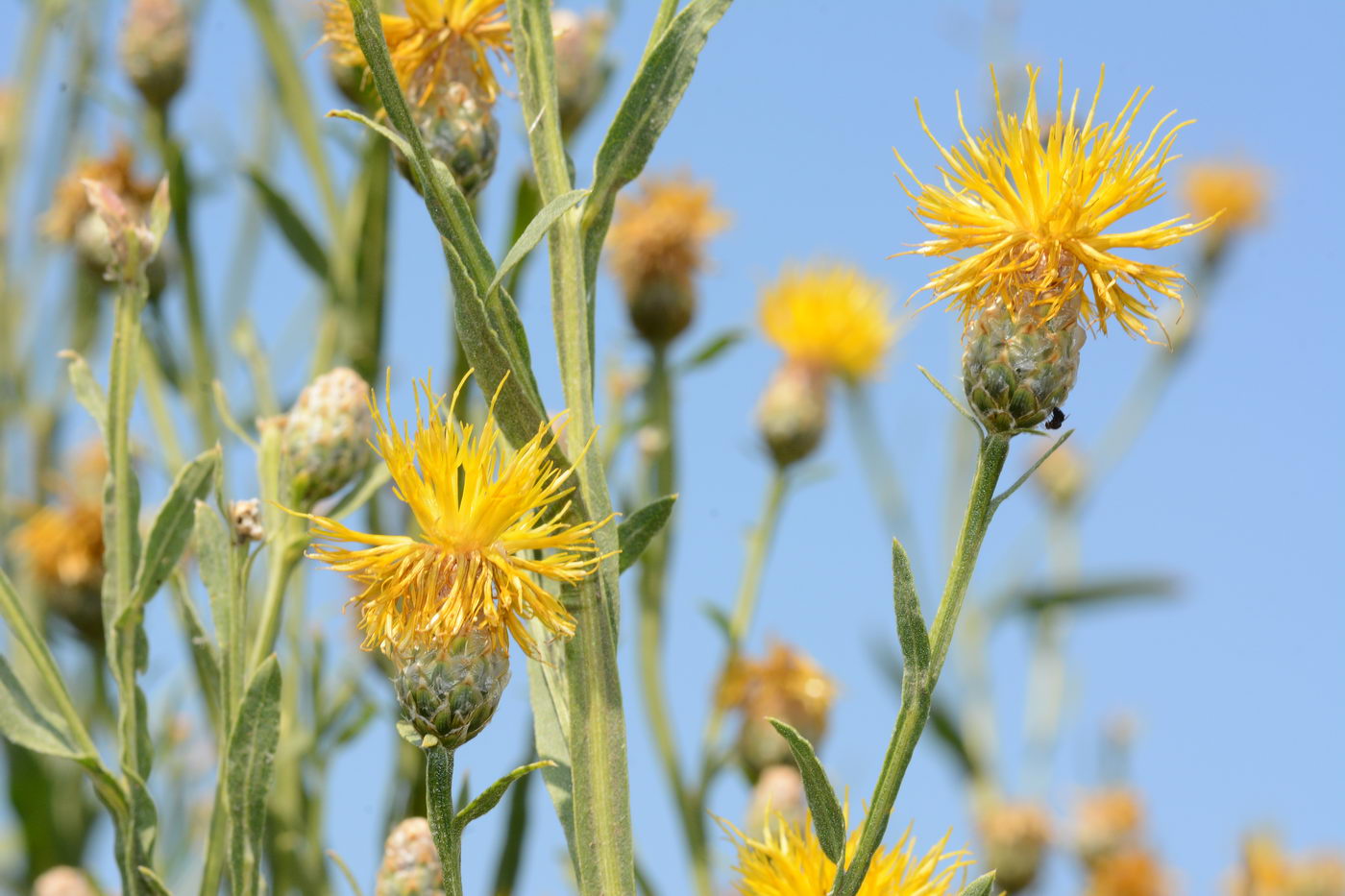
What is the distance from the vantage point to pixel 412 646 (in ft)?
3.50

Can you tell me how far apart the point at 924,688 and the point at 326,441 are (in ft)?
2.53

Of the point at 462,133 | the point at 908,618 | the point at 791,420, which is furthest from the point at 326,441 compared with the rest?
the point at 791,420

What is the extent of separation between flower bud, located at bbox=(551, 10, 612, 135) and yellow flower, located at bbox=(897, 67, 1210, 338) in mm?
1210

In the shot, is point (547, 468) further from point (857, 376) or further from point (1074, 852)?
point (1074, 852)

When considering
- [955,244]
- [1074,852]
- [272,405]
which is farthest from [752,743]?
[1074,852]

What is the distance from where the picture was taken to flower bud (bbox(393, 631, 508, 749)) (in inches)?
40.9

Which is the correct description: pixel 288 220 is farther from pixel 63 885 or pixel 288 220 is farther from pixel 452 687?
pixel 452 687

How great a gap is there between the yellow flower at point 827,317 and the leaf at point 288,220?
51.7 inches

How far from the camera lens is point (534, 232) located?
101 centimetres

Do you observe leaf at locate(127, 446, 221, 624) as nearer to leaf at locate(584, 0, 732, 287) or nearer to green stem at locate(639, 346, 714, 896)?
leaf at locate(584, 0, 732, 287)

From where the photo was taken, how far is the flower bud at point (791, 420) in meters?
2.90

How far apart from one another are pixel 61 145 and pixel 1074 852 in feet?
8.72

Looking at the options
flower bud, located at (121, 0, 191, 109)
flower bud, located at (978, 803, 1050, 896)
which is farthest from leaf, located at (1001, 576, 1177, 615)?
flower bud, located at (121, 0, 191, 109)

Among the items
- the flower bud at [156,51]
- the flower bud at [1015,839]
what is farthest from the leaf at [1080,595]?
the flower bud at [156,51]
